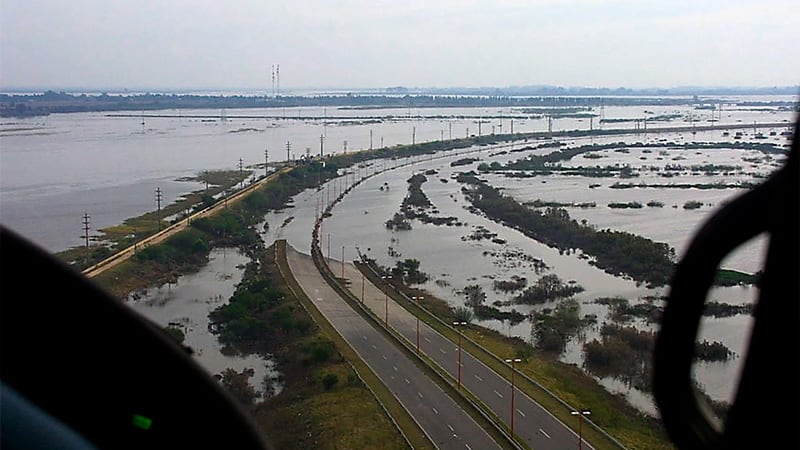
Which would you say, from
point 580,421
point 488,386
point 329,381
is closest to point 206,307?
point 329,381

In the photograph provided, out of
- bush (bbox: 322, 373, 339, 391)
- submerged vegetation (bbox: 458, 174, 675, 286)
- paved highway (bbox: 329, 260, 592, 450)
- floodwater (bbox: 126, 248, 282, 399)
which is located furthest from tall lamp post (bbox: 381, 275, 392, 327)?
submerged vegetation (bbox: 458, 174, 675, 286)

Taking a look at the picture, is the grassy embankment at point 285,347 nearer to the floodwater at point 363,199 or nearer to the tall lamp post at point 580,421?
the floodwater at point 363,199

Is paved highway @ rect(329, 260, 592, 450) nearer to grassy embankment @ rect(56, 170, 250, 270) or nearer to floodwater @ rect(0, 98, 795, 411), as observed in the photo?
floodwater @ rect(0, 98, 795, 411)

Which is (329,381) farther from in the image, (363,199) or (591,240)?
(363,199)

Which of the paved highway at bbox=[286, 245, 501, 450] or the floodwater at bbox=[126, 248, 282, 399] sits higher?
the paved highway at bbox=[286, 245, 501, 450]

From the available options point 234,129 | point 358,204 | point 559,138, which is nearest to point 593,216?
point 358,204

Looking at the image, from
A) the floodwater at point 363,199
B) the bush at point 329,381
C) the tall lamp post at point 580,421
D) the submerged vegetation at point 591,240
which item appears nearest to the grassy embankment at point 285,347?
the bush at point 329,381

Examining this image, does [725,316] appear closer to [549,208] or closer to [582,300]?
[582,300]
